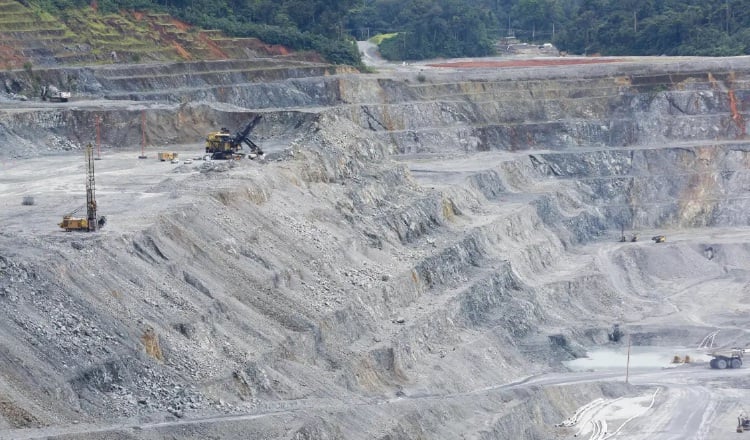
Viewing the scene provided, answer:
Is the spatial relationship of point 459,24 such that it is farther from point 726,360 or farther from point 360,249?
point 726,360

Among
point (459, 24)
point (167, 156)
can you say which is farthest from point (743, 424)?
point (459, 24)

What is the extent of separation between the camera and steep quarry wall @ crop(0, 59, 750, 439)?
5791 centimetres

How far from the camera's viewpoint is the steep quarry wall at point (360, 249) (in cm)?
5791

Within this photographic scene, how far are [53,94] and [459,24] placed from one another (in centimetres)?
5126

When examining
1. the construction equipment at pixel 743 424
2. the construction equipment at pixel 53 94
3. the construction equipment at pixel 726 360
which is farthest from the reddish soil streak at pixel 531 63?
the construction equipment at pixel 743 424

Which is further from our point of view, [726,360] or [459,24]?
[459,24]

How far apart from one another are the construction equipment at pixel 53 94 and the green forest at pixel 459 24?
1175cm

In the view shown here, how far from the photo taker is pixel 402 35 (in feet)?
481

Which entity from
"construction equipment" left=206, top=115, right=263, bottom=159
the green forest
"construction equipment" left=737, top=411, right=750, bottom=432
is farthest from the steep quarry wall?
"construction equipment" left=737, top=411, right=750, bottom=432

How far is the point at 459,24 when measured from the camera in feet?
479

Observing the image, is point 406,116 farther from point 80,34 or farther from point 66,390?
point 66,390

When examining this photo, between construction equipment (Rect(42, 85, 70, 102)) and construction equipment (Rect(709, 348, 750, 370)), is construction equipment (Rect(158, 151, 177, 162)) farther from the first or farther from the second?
construction equipment (Rect(709, 348, 750, 370))

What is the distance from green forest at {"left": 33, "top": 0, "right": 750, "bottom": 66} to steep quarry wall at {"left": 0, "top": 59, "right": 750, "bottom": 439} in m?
7.29

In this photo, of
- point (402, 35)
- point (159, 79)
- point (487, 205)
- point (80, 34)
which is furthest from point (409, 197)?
point (402, 35)
